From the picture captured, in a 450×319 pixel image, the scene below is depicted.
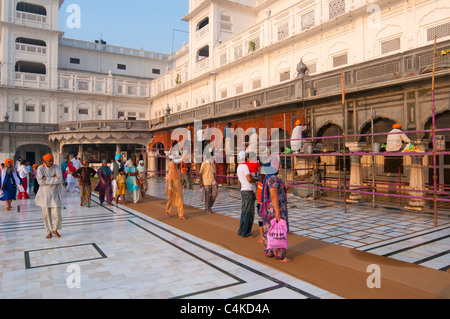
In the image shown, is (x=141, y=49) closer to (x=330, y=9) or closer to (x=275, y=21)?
(x=275, y=21)

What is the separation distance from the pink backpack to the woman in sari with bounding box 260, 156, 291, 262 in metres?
0.09

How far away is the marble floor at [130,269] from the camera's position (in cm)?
368

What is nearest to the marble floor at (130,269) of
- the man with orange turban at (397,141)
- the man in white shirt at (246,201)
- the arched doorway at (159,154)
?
the man in white shirt at (246,201)

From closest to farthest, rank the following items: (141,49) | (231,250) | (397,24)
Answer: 1. (231,250)
2. (397,24)
3. (141,49)

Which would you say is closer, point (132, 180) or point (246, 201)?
point (246, 201)

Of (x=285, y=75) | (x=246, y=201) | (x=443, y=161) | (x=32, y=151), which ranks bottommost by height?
(x=246, y=201)

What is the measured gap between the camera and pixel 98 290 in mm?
3734

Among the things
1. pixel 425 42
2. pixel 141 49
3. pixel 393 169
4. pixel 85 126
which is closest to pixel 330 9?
pixel 425 42

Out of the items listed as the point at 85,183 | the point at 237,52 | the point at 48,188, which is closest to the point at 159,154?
the point at 237,52

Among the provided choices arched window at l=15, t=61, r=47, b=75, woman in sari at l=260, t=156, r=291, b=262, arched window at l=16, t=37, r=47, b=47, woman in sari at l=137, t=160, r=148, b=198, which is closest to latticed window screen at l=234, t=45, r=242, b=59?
woman in sari at l=137, t=160, r=148, b=198

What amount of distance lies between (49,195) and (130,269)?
3.13m

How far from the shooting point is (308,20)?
16.4 metres

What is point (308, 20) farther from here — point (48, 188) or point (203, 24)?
point (48, 188)

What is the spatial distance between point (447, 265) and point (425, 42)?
10.5 metres
